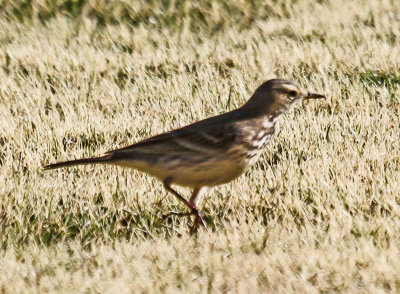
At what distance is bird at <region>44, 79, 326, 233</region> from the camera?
601 cm

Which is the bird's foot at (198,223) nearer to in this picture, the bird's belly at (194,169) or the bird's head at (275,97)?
the bird's belly at (194,169)

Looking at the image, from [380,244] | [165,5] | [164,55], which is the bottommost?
[380,244]

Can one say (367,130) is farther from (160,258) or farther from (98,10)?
(98,10)

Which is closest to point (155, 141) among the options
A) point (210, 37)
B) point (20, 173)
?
point (20, 173)

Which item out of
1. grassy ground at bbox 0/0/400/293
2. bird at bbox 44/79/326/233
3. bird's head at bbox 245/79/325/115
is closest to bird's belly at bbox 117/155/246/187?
bird at bbox 44/79/326/233

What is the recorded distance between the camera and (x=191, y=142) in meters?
6.09

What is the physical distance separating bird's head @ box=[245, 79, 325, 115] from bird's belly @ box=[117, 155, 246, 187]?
53cm

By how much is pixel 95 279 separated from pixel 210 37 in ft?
20.3

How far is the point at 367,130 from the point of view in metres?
7.77

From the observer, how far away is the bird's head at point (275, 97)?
20.9 ft

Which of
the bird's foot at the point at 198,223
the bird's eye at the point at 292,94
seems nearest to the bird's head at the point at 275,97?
the bird's eye at the point at 292,94

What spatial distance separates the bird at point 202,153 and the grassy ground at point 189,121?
344 millimetres

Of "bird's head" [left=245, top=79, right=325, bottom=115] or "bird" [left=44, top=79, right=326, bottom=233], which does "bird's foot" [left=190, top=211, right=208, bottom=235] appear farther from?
"bird's head" [left=245, top=79, right=325, bottom=115]

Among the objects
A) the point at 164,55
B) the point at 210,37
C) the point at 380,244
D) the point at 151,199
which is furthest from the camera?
the point at 210,37
